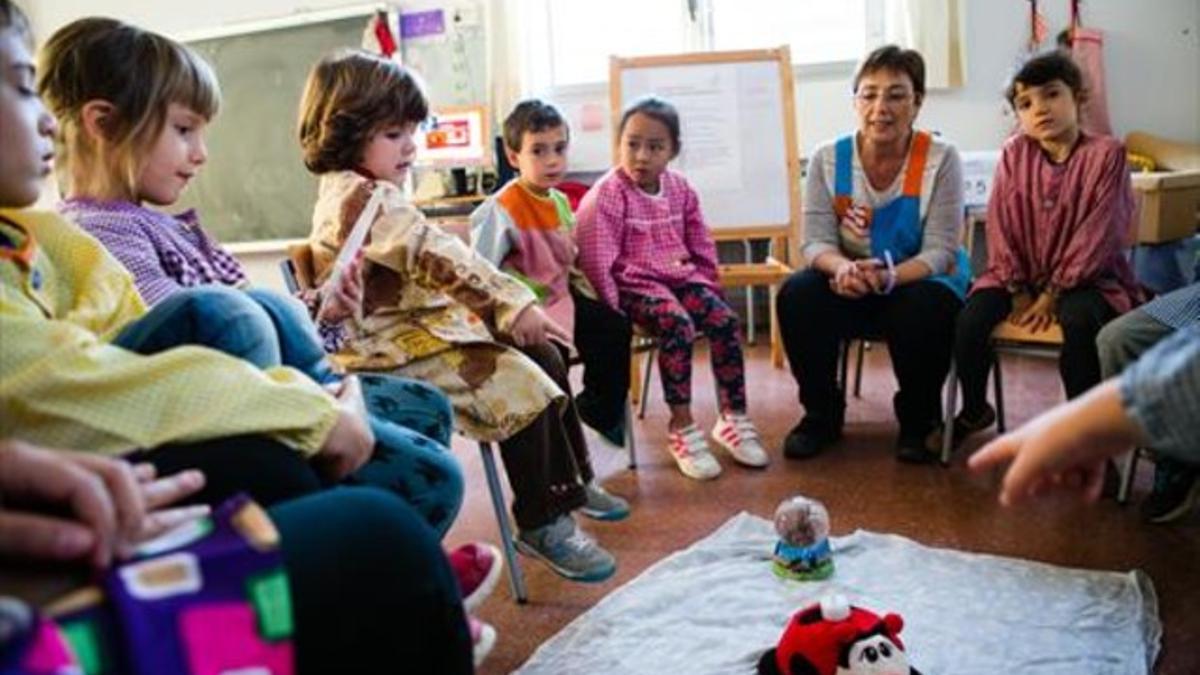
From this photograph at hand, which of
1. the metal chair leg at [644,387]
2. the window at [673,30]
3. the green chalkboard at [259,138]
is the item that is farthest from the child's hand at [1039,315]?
the green chalkboard at [259,138]

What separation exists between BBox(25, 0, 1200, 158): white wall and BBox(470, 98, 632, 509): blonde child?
169cm

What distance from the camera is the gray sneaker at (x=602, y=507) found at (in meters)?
1.97

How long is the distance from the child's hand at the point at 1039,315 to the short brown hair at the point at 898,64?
62 cm

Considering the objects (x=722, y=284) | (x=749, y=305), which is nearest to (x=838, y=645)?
(x=722, y=284)

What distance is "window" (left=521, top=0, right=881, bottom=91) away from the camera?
388cm

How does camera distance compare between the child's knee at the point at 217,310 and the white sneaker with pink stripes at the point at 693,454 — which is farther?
the white sneaker with pink stripes at the point at 693,454

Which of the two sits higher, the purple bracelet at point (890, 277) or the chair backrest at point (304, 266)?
the chair backrest at point (304, 266)

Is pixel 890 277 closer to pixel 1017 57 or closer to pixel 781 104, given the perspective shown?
pixel 781 104

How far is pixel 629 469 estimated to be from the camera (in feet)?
7.62

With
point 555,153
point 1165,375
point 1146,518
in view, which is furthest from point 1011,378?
point 1165,375

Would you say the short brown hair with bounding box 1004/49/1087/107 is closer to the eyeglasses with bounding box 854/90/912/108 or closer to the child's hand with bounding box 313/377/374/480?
the eyeglasses with bounding box 854/90/912/108

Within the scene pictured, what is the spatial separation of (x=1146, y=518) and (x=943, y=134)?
7.35 ft

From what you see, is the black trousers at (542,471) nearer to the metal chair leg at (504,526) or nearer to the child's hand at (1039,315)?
the metal chair leg at (504,526)

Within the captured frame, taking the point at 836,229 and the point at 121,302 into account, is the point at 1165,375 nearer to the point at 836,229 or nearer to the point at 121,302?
the point at 121,302
